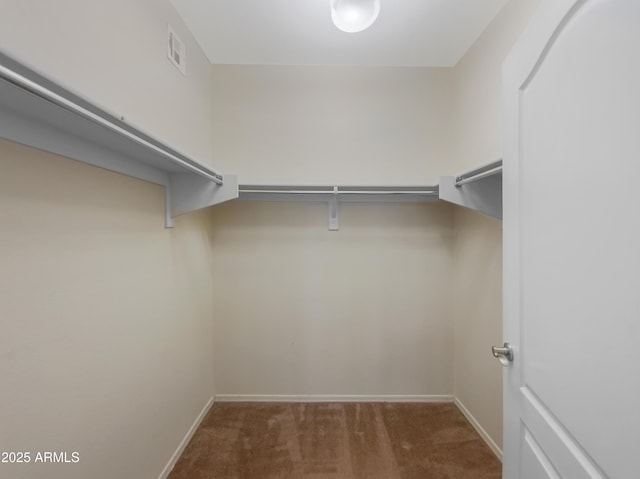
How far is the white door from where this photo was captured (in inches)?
20.6

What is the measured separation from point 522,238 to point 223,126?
6.49ft

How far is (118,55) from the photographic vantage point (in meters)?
1.09

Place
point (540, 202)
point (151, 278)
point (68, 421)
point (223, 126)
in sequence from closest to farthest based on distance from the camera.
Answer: point (540, 202), point (68, 421), point (151, 278), point (223, 126)

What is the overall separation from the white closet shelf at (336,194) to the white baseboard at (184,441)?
1.52 metres

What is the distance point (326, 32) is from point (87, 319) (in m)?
1.90

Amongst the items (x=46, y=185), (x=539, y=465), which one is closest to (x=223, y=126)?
(x=46, y=185)

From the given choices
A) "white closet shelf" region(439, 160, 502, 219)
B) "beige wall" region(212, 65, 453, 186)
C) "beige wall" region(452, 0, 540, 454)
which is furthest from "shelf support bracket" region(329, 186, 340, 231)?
"beige wall" region(452, 0, 540, 454)

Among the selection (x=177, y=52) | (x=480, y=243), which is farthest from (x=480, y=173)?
(x=177, y=52)

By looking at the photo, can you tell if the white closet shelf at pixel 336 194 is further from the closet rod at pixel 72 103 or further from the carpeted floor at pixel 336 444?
the carpeted floor at pixel 336 444

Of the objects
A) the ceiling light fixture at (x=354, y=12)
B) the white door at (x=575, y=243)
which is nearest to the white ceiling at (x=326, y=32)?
the ceiling light fixture at (x=354, y=12)

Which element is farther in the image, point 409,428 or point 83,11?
point 409,428

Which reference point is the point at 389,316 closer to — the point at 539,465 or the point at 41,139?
the point at 539,465

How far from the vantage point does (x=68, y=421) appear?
0.91m

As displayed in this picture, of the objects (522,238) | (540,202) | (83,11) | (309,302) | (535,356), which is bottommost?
(309,302)
